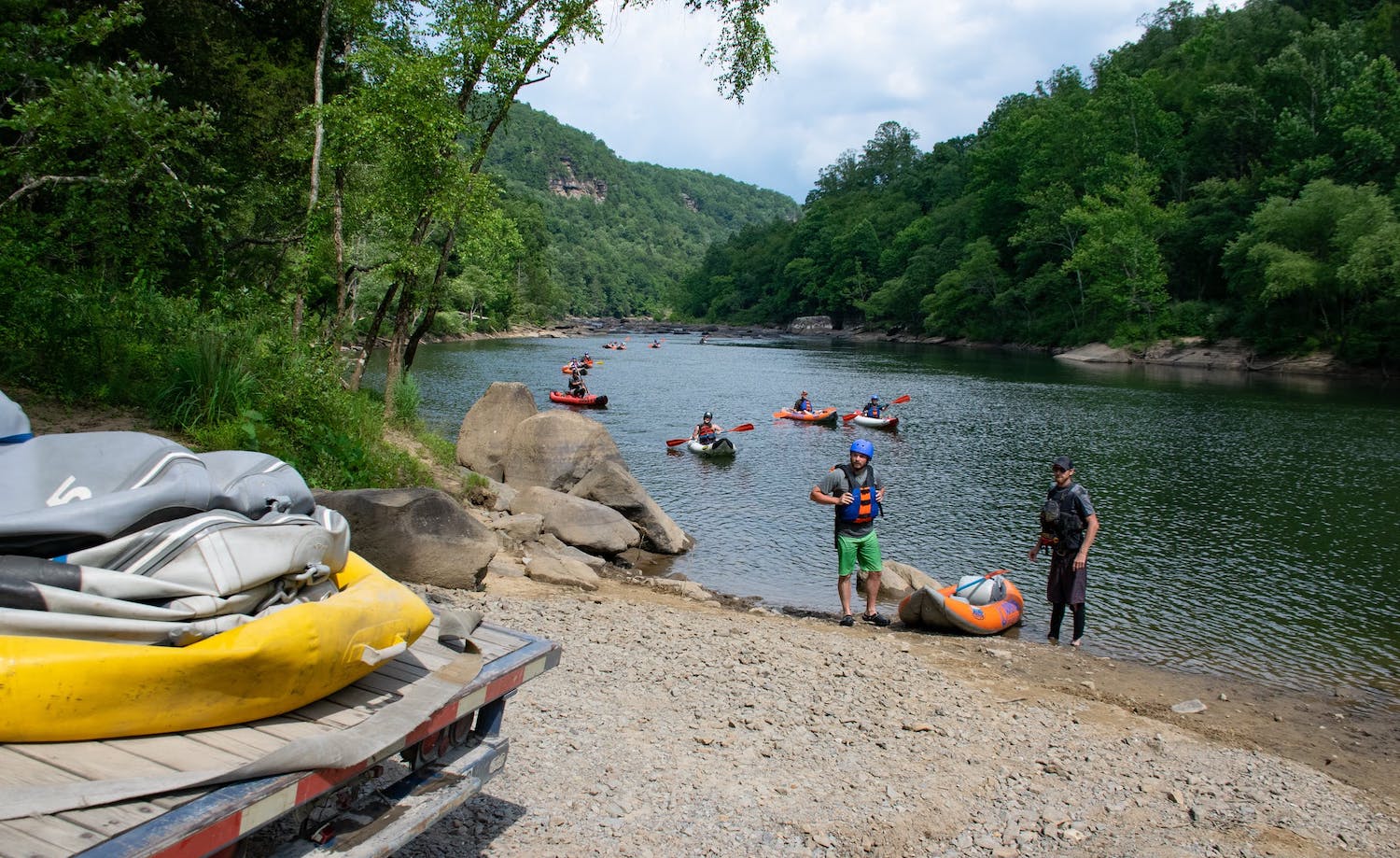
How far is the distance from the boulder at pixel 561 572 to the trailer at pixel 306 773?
679 cm

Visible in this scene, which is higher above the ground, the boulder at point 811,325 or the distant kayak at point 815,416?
the boulder at point 811,325

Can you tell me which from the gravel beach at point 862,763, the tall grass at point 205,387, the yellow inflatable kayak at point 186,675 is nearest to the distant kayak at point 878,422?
the gravel beach at point 862,763

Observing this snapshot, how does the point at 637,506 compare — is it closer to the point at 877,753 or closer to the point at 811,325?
the point at 877,753

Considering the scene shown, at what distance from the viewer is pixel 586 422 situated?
1827cm

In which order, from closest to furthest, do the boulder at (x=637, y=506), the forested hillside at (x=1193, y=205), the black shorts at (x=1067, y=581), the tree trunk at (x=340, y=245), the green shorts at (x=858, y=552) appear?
the black shorts at (x=1067, y=581) → the green shorts at (x=858, y=552) → the boulder at (x=637, y=506) → the tree trunk at (x=340, y=245) → the forested hillside at (x=1193, y=205)

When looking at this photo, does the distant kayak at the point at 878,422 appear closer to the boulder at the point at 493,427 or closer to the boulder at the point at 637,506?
the boulder at the point at 493,427

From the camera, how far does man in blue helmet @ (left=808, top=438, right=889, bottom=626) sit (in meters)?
9.98

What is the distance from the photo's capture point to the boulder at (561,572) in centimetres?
1084

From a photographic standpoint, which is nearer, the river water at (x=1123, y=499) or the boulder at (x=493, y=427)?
the river water at (x=1123, y=499)

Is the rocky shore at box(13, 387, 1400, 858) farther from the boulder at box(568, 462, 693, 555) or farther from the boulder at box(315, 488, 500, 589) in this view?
the boulder at box(568, 462, 693, 555)

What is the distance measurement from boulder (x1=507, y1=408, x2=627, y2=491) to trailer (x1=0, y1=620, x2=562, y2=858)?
13.4 meters

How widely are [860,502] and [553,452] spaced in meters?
8.86

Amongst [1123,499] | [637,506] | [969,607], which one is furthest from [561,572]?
[1123,499]

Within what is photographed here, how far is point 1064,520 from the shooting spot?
9828 millimetres
